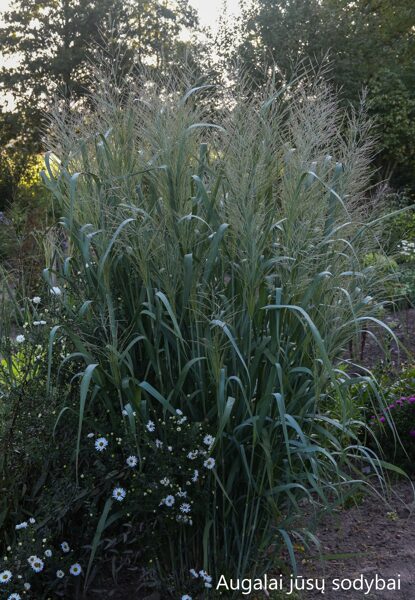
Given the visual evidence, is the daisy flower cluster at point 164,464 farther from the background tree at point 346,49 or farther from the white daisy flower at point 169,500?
the background tree at point 346,49

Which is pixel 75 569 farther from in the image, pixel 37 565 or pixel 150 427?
pixel 150 427

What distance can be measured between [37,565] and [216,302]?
40.3 inches

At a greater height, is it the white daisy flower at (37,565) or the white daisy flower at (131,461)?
the white daisy flower at (131,461)

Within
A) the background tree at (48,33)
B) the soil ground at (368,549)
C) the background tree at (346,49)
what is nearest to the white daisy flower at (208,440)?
the soil ground at (368,549)

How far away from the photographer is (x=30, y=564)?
7.34 ft

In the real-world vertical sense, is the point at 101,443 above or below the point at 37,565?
above

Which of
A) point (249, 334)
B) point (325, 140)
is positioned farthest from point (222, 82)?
point (249, 334)

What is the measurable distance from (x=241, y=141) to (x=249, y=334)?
0.61 m

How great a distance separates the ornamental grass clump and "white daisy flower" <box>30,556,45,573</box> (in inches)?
8.1

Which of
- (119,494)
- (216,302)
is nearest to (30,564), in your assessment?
(119,494)

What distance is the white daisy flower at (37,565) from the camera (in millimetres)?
2219

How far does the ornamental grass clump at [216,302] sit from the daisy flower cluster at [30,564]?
13 centimetres

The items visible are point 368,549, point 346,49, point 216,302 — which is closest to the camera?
point 216,302

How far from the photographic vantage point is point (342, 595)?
2492 millimetres
